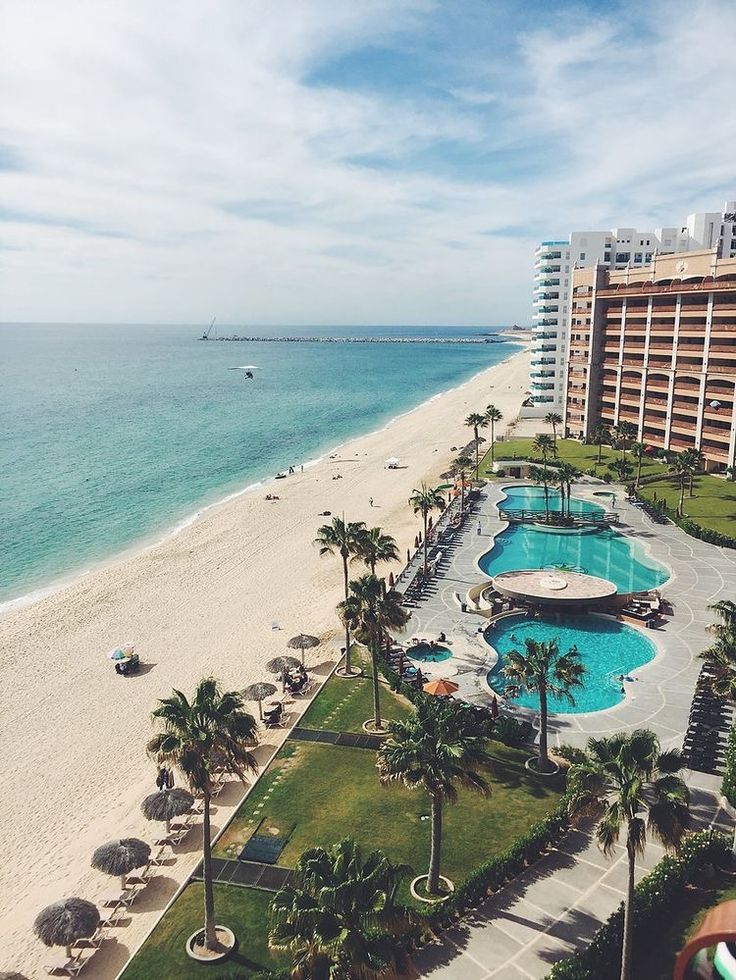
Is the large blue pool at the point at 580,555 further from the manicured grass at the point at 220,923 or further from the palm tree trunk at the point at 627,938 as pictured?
the palm tree trunk at the point at 627,938

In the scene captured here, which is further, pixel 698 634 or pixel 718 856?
pixel 698 634

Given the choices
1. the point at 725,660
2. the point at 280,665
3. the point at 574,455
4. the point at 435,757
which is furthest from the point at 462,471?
the point at 435,757

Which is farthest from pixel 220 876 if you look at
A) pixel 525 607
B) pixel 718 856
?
pixel 525 607

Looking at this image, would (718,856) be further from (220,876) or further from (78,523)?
(78,523)

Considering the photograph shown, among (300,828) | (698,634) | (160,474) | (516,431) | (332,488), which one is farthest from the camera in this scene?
(516,431)

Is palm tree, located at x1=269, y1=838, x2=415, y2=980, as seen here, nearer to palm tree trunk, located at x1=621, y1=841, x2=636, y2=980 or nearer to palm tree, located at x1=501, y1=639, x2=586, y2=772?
palm tree trunk, located at x1=621, y1=841, x2=636, y2=980

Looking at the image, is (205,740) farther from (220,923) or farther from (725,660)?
(725,660)
